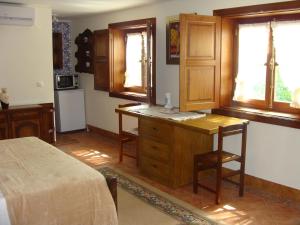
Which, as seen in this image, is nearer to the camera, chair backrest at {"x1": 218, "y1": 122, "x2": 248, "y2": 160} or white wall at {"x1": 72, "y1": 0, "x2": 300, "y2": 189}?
chair backrest at {"x1": 218, "y1": 122, "x2": 248, "y2": 160}

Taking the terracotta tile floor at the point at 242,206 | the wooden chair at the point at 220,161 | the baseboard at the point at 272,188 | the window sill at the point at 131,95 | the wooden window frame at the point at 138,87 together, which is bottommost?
the terracotta tile floor at the point at 242,206

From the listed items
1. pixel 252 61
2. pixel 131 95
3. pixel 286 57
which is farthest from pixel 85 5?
pixel 286 57

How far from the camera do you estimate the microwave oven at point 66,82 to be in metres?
6.64

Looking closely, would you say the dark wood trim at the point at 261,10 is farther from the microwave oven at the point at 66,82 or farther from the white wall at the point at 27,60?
the microwave oven at the point at 66,82

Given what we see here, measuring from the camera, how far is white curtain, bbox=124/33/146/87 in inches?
221

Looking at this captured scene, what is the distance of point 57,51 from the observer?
22.6ft

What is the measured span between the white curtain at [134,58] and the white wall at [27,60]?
1.28m

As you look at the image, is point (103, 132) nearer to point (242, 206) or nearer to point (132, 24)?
point (132, 24)

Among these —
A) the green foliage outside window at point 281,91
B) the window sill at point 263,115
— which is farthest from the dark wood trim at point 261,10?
the window sill at point 263,115

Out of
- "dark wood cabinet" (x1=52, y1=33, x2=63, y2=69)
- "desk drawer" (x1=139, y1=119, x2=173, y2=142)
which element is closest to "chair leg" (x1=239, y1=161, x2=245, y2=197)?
"desk drawer" (x1=139, y1=119, x2=173, y2=142)

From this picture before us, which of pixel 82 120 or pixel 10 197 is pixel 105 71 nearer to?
pixel 82 120

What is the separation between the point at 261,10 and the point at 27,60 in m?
3.45

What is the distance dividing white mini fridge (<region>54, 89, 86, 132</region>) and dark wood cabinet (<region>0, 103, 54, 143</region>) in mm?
1365

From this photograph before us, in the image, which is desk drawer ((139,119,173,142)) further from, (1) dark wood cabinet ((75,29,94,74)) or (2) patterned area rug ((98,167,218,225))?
(1) dark wood cabinet ((75,29,94,74))
